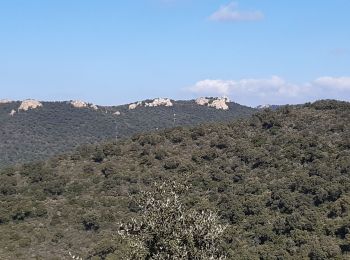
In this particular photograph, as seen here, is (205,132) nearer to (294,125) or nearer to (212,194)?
(294,125)

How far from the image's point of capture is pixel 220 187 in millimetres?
55750

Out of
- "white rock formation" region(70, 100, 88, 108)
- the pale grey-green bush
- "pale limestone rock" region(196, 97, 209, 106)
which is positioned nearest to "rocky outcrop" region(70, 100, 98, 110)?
"white rock formation" region(70, 100, 88, 108)

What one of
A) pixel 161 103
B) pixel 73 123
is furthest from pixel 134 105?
pixel 73 123

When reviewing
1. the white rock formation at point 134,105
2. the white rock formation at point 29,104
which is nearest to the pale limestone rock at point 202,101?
the white rock formation at point 134,105

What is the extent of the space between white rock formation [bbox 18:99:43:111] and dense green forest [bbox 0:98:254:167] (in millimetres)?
2184

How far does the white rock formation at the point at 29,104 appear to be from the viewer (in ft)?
558

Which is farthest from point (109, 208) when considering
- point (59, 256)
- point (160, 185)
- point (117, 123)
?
point (117, 123)

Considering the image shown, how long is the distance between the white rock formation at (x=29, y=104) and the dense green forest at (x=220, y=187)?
105m

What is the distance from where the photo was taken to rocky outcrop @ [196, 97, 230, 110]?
183m

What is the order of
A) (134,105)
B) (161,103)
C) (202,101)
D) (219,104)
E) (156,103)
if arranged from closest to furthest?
(161,103)
(134,105)
(156,103)
(219,104)
(202,101)

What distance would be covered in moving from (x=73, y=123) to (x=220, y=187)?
109m

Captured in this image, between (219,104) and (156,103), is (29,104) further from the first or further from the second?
(219,104)

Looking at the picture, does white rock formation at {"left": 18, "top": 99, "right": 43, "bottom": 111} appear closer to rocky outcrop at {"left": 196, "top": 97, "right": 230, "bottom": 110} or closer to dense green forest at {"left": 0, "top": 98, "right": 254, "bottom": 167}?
dense green forest at {"left": 0, "top": 98, "right": 254, "bottom": 167}

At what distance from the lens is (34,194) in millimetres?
57906
